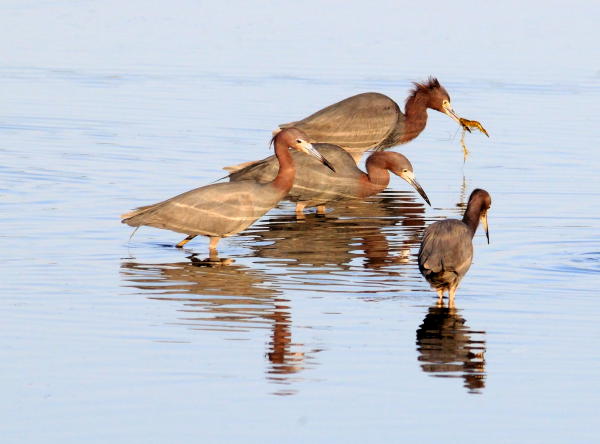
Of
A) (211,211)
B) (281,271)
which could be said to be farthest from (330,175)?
(281,271)

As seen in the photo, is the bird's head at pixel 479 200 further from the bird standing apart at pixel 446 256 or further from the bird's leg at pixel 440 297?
the bird's leg at pixel 440 297

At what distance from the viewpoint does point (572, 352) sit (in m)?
10.3

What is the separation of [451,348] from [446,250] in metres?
1.31

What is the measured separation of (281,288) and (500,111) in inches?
484

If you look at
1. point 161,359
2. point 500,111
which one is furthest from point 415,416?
point 500,111

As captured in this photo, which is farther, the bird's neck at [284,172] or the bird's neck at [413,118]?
the bird's neck at [413,118]

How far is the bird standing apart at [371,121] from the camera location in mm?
19281

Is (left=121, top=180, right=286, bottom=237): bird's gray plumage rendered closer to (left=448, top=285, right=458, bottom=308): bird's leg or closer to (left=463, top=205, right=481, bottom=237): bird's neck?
(left=463, top=205, right=481, bottom=237): bird's neck

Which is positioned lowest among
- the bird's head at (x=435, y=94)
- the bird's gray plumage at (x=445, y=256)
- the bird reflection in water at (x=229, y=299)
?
the bird reflection in water at (x=229, y=299)

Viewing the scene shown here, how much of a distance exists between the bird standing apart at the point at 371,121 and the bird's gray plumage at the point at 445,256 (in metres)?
7.11

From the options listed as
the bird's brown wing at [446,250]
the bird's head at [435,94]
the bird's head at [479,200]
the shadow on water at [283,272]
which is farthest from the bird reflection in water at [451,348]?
the bird's head at [435,94]

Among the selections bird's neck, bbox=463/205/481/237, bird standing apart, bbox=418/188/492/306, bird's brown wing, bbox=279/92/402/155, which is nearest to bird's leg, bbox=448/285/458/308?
bird standing apart, bbox=418/188/492/306

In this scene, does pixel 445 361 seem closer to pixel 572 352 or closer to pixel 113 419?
pixel 572 352

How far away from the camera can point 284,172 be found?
47.3 feet
